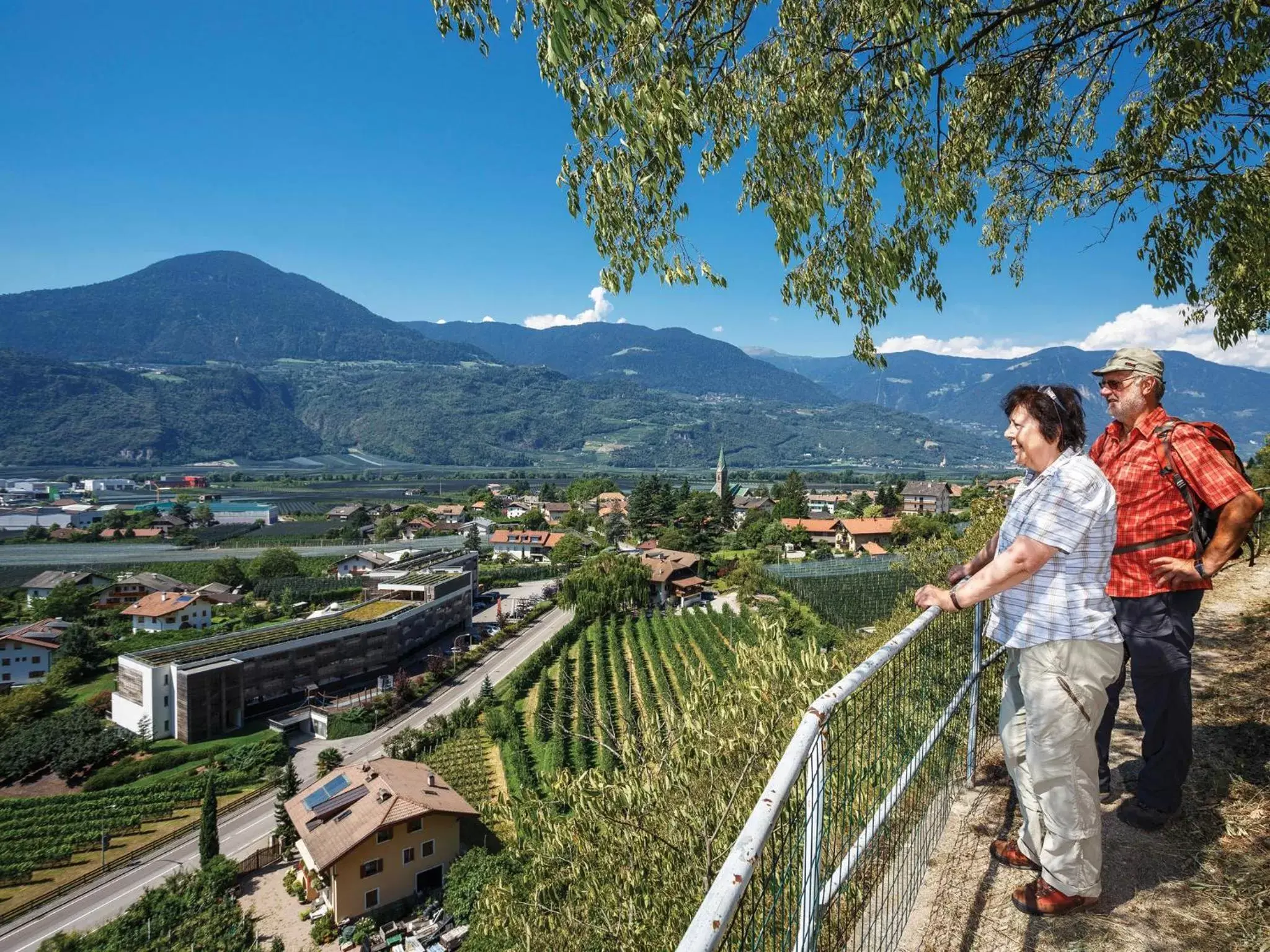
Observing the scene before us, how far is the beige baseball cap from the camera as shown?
2633 mm

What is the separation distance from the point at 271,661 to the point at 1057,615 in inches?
1194

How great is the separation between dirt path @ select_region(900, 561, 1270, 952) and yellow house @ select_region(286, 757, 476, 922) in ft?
49.9

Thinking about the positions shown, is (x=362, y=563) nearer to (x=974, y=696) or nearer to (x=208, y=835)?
(x=208, y=835)

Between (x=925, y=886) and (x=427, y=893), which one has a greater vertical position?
(x=925, y=886)

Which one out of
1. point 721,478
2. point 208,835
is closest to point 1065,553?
point 208,835

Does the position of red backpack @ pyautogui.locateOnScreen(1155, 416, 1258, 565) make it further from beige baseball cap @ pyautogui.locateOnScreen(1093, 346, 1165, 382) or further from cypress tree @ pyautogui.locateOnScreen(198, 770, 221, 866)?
cypress tree @ pyautogui.locateOnScreen(198, 770, 221, 866)

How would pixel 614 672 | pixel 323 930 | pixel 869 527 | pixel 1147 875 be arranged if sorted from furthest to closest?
pixel 869 527, pixel 614 672, pixel 323 930, pixel 1147 875

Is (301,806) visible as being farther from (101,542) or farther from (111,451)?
(111,451)

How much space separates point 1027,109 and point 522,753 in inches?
770

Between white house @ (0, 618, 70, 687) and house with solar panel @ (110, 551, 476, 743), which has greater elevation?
house with solar panel @ (110, 551, 476, 743)

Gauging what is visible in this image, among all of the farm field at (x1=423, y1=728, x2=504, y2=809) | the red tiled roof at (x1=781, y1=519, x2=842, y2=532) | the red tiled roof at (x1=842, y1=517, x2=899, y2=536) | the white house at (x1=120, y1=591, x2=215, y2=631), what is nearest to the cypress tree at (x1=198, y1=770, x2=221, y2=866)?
the farm field at (x1=423, y1=728, x2=504, y2=809)

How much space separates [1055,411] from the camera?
209 centimetres

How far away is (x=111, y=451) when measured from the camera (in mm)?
176625

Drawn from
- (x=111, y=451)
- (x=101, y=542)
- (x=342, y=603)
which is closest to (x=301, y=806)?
(x=342, y=603)
